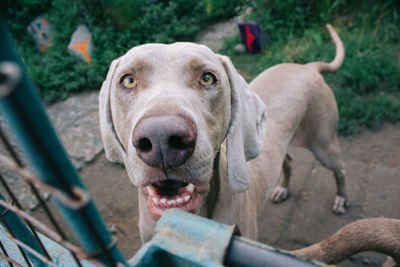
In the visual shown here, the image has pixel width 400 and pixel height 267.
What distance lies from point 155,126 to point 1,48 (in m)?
0.75

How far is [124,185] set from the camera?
3.95m

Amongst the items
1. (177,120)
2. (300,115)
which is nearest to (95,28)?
(300,115)

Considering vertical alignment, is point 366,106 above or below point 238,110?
below

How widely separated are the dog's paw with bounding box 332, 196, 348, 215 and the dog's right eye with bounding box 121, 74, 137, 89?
268 cm

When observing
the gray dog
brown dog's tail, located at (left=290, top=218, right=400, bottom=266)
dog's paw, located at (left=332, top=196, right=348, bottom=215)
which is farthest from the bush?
brown dog's tail, located at (left=290, top=218, right=400, bottom=266)

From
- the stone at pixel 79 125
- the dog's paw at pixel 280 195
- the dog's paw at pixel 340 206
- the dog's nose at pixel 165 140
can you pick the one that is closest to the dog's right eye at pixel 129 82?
the dog's nose at pixel 165 140

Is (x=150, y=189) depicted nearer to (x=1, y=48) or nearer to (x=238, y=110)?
(x=238, y=110)

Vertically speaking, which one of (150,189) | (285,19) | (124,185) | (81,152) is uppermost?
(150,189)

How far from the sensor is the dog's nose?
109cm

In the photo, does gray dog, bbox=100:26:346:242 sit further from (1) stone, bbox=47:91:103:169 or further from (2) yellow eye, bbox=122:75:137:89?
(1) stone, bbox=47:91:103:169

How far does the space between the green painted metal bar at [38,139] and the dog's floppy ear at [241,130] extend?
1277 millimetres

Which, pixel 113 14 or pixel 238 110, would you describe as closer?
→ pixel 238 110

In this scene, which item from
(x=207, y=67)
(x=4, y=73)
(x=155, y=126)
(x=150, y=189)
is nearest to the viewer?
(x=4, y=73)

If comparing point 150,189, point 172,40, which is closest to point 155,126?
point 150,189
